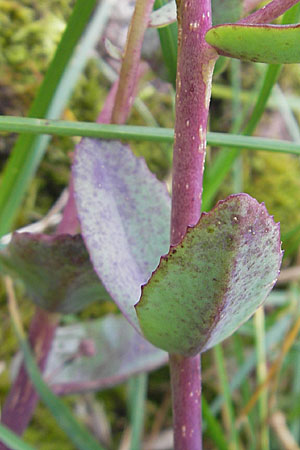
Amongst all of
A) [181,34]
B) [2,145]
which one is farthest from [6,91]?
[181,34]

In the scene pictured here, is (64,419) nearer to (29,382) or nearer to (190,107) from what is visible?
(29,382)

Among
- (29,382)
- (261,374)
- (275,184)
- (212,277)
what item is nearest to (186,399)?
(212,277)

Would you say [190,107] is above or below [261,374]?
above

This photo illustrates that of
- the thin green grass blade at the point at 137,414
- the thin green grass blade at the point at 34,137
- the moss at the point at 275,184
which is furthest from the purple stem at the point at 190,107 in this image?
the moss at the point at 275,184

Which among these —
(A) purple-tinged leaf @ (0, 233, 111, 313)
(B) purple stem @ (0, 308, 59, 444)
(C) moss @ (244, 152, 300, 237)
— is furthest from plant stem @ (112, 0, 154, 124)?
(C) moss @ (244, 152, 300, 237)

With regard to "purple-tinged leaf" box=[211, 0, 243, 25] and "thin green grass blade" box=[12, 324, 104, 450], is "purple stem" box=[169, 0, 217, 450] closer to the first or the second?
"purple-tinged leaf" box=[211, 0, 243, 25]

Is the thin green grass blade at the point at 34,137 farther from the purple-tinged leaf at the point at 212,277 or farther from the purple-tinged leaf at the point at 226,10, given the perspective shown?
the purple-tinged leaf at the point at 212,277
